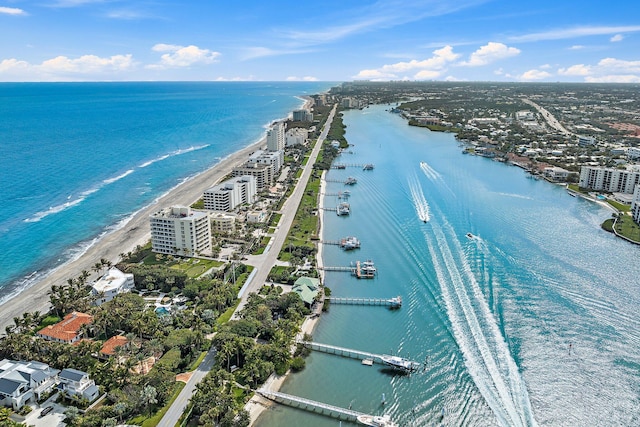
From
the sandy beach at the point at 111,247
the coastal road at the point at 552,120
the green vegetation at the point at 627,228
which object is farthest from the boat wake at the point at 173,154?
the coastal road at the point at 552,120

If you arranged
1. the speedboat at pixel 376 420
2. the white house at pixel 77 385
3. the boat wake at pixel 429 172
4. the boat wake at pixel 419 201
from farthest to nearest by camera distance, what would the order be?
the boat wake at pixel 429 172 < the boat wake at pixel 419 201 < the white house at pixel 77 385 < the speedboat at pixel 376 420

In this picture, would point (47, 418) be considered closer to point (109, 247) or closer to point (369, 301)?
point (369, 301)

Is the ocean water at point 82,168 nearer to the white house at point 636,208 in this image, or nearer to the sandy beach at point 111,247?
the sandy beach at point 111,247

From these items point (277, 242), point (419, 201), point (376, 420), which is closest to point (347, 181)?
point (419, 201)

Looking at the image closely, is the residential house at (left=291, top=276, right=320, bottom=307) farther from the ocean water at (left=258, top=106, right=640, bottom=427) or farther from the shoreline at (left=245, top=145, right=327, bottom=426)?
the ocean water at (left=258, top=106, right=640, bottom=427)

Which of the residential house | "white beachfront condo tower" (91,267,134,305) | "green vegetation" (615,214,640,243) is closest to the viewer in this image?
"white beachfront condo tower" (91,267,134,305)

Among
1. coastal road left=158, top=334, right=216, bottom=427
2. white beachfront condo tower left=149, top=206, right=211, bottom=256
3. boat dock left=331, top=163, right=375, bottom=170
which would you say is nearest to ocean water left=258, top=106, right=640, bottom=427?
coastal road left=158, top=334, right=216, bottom=427

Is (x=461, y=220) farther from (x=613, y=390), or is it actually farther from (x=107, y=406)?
(x=107, y=406)
